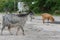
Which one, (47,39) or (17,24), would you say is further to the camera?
(17,24)

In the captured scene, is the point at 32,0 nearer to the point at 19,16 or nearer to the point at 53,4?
the point at 53,4

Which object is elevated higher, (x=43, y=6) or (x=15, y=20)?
(x=15, y=20)

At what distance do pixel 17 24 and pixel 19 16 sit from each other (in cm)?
45

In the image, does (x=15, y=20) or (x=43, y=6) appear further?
(x=43, y=6)

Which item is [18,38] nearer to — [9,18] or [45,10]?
[9,18]

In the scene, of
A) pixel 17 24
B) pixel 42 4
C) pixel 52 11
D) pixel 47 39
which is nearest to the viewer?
pixel 47 39

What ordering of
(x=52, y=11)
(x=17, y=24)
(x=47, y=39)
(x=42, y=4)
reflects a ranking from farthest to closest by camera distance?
(x=42, y=4), (x=52, y=11), (x=17, y=24), (x=47, y=39)

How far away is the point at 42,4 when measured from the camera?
A: 131ft

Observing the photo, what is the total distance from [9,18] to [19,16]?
0.50m

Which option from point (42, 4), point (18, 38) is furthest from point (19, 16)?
point (42, 4)

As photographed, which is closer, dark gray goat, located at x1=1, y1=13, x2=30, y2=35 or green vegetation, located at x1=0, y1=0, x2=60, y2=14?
dark gray goat, located at x1=1, y1=13, x2=30, y2=35

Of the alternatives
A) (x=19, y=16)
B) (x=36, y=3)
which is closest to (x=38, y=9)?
(x=36, y=3)

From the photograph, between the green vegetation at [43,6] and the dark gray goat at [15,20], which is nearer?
the dark gray goat at [15,20]

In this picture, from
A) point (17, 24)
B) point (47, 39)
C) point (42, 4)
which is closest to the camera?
point (47, 39)
